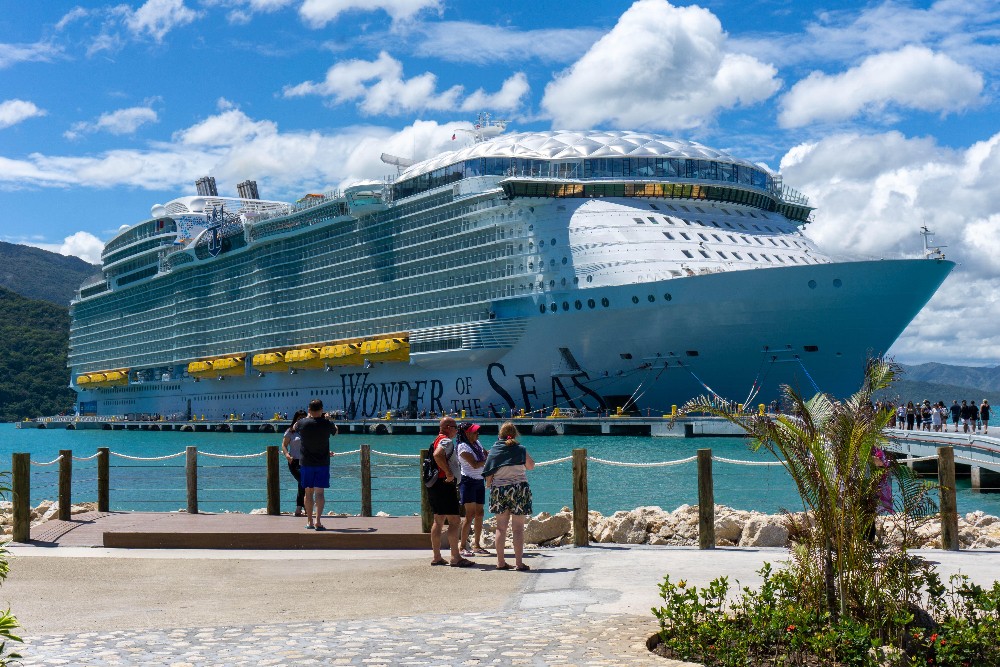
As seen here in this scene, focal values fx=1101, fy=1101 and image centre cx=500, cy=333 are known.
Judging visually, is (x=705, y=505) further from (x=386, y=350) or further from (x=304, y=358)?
(x=304, y=358)

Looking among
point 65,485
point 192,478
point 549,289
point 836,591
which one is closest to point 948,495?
point 836,591

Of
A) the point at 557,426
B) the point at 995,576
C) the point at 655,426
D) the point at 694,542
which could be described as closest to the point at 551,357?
the point at 557,426

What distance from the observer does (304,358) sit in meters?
65.2

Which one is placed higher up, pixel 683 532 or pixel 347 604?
pixel 347 604

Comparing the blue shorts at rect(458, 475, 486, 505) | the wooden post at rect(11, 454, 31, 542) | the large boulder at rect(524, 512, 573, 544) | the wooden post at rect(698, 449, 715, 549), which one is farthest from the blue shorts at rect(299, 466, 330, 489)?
the wooden post at rect(698, 449, 715, 549)

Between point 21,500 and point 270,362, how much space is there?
2303 inches

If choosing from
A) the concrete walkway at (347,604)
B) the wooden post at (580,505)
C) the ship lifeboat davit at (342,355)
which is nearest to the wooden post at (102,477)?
the concrete walkway at (347,604)

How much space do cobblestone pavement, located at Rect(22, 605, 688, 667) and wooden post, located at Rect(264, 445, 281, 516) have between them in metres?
6.63

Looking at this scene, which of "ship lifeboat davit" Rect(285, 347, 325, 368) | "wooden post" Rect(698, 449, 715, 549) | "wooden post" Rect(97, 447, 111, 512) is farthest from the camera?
"ship lifeboat davit" Rect(285, 347, 325, 368)

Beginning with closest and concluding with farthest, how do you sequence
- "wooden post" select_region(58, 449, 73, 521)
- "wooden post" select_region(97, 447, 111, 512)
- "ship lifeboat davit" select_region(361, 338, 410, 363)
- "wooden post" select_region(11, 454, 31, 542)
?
1. "wooden post" select_region(11, 454, 31, 542)
2. "wooden post" select_region(58, 449, 73, 521)
3. "wooden post" select_region(97, 447, 111, 512)
4. "ship lifeboat davit" select_region(361, 338, 410, 363)

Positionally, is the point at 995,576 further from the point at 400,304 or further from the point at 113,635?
the point at 400,304

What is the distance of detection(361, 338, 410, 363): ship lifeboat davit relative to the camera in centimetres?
5747

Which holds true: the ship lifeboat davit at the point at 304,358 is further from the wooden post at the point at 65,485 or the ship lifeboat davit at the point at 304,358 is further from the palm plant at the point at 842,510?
the palm plant at the point at 842,510

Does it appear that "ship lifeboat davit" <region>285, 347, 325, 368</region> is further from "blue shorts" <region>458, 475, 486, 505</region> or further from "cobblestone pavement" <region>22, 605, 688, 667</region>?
"cobblestone pavement" <region>22, 605, 688, 667</region>
